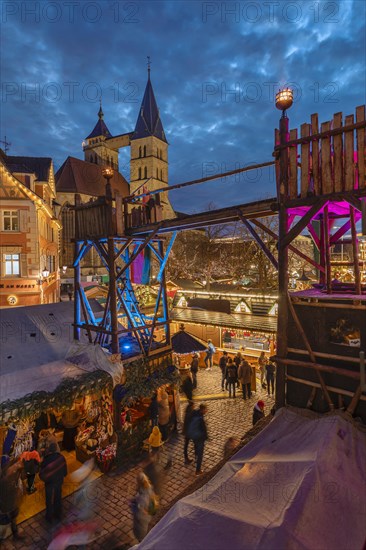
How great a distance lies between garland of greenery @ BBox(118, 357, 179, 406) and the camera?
9266mm

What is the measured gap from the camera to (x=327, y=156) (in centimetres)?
568

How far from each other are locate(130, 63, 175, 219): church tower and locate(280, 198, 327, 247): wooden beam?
61413mm

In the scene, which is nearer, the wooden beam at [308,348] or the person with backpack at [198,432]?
the wooden beam at [308,348]

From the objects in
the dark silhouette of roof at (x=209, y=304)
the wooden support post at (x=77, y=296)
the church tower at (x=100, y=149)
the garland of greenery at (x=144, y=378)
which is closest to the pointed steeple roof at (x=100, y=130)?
the church tower at (x=100, y=149)

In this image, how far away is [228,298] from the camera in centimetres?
1917

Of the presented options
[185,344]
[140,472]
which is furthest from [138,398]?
[185,344]

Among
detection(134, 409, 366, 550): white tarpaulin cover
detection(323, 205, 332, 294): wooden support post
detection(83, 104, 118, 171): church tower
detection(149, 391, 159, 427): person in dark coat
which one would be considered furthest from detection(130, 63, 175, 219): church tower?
detection(134, 409, 366, 550): white tarpaulin cover

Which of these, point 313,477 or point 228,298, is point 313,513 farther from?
point 228,298

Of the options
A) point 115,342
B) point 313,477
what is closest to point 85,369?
point 115,342

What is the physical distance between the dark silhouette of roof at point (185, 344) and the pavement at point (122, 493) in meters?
2.43

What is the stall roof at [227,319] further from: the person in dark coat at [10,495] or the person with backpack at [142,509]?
the person in dark coat at [10,495]

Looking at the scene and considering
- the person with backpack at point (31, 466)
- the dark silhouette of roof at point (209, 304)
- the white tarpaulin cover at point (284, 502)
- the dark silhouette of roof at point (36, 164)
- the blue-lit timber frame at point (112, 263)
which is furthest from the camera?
the dark silhouette of roof at point (36, 164)

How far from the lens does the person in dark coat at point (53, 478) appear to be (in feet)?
22.8

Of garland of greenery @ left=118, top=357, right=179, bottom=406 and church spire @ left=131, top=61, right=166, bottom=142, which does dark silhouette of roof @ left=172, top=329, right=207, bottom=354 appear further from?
church spire @ left=131, top=61, right=166, bottom=142
